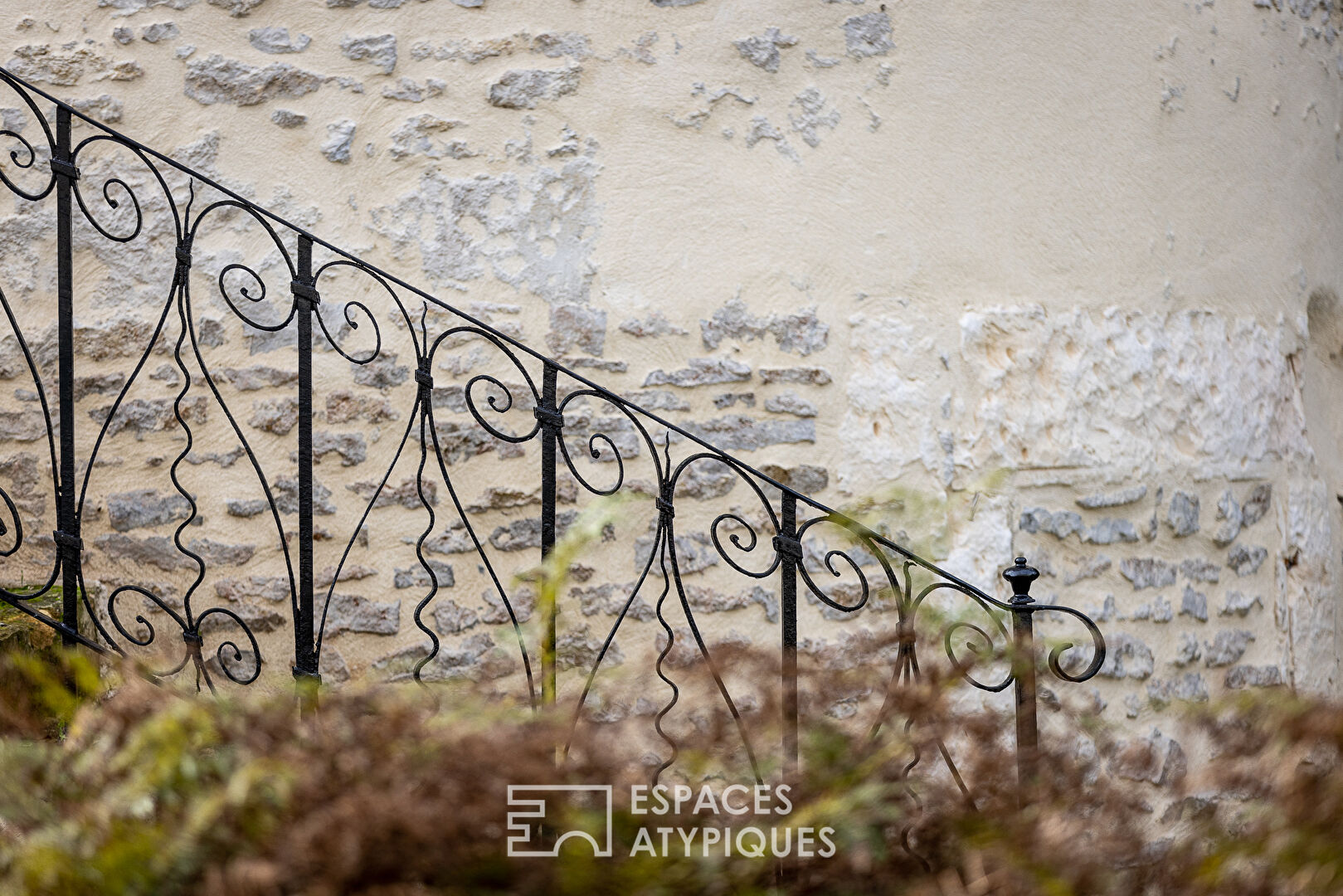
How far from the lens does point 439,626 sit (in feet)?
9.24

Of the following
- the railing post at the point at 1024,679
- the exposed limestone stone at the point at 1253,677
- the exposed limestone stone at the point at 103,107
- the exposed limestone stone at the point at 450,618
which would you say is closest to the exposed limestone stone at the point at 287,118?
the exposed limestone stone at the point at 103,107

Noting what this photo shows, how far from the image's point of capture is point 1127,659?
3320mm

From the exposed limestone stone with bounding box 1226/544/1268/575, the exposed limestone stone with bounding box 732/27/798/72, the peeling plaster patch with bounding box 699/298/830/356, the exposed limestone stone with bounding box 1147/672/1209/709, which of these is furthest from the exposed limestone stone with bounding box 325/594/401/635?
the exposed limestone stone with bounding box 1226/544/1268/575

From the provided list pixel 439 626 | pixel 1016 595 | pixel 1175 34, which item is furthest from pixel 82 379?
pixel 1175 34

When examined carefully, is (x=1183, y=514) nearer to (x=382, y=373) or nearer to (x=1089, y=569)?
(x=1089, y=569)

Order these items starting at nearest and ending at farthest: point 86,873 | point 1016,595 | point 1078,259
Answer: point 86,873, point 1016,595, point 1078,259

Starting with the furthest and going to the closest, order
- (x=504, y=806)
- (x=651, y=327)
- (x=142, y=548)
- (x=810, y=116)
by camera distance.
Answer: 1. (x=810, y=116)
2. (x=651, y=327)
3. (x=142, y=548)
4. (x=504, y=806)

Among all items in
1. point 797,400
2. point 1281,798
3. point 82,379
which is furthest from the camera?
point 797,400

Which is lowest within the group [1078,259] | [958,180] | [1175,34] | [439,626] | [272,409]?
[439,626]

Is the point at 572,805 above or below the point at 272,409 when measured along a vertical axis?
below

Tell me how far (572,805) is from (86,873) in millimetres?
329

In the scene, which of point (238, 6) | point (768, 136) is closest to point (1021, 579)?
point (768, 136)

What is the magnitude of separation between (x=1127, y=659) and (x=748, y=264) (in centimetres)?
170

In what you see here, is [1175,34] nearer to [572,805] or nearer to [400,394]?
[400,394]
